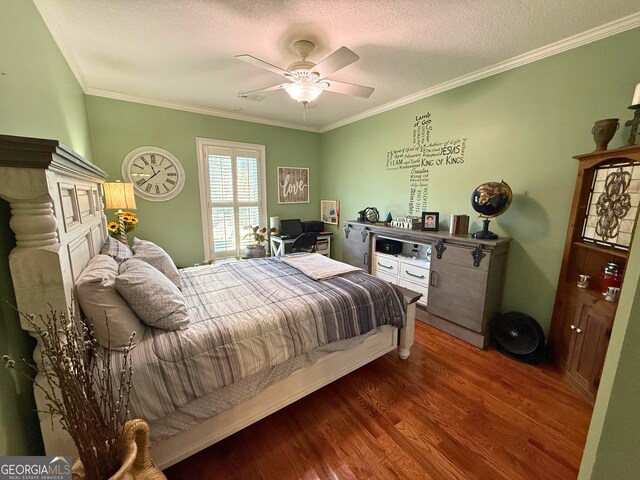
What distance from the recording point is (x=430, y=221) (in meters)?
2.85

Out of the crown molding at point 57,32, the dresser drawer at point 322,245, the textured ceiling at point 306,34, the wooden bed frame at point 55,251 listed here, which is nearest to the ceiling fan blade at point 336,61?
the textured ceiling at point 306,34

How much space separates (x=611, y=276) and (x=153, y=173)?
15.1ft

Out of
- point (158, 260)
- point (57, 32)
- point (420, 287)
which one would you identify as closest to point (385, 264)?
point (420, 287)

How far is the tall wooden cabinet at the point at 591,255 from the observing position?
64.2 inches

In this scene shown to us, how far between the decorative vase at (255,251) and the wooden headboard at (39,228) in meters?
2.82

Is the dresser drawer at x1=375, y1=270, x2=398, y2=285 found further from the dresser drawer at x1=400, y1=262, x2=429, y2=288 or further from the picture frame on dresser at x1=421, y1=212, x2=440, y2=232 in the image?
the picture frame on dresser at x1=421, y1=212, x2=440, y2=232

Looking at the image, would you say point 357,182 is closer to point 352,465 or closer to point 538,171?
point 538,171

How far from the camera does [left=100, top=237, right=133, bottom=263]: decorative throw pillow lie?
182 cm

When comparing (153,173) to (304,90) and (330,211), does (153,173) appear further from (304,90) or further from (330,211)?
(330,211)

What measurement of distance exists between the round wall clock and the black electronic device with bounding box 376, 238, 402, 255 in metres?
2.87

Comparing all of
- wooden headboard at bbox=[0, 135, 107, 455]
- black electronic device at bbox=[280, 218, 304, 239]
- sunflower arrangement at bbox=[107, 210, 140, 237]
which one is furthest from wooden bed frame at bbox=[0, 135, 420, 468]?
black electronic device at bbox=[280, 218, 304, 239]

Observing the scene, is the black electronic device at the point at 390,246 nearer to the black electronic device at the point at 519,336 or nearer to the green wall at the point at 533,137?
the green wall at the point at 533,137

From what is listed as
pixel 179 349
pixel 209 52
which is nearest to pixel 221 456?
pixel 179 349

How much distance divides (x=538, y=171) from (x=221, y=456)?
124 inches
